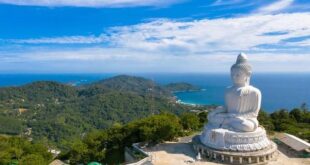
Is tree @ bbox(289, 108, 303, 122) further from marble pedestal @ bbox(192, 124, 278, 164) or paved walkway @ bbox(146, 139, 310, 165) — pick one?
marble pedestal @ bbox(192, 124, 278, 164)

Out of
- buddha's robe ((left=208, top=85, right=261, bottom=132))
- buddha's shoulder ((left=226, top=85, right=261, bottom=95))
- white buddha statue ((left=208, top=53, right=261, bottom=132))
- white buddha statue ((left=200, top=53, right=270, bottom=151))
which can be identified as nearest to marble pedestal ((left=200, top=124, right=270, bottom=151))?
white buddha statue ((left=200, top=53, right=270, bottom=151))

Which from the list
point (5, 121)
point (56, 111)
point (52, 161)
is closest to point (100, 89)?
point (56, 111)

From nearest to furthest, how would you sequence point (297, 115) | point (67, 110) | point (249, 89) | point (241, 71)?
point (249, 89)
point (241, 71)
point (297, 115)
point (67, 110)

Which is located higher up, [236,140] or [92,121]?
[236,140]

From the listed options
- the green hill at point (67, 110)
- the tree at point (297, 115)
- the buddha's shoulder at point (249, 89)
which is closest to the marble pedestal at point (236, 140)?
the buddha's shoulder at point (249, 89)

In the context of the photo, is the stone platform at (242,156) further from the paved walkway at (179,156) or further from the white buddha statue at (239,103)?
the white buddha statue at (239,103)

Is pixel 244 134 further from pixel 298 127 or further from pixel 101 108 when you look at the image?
pixel 101 108

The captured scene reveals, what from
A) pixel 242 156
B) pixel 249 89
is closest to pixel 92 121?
pixel 249 89

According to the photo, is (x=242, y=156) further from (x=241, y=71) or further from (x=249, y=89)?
(x=241, y=71)
